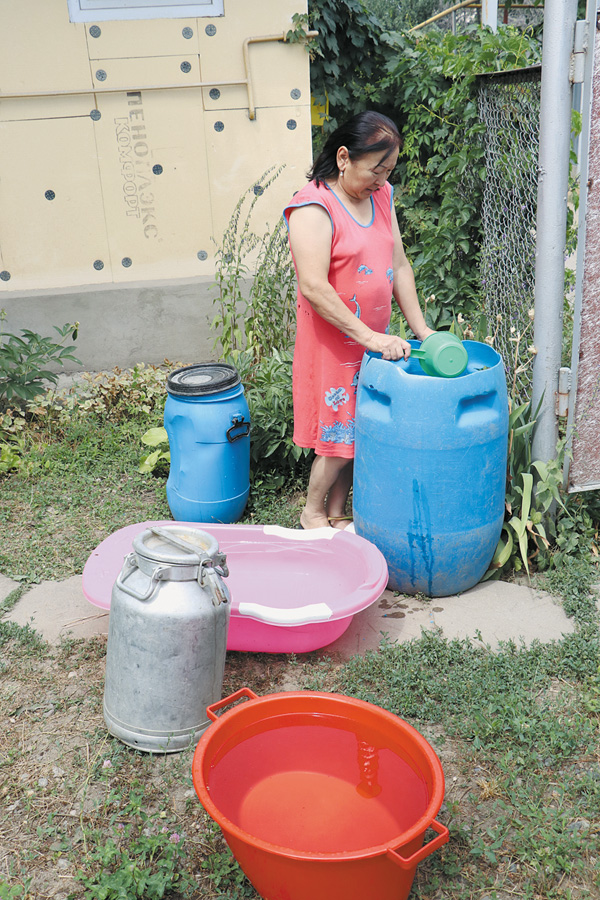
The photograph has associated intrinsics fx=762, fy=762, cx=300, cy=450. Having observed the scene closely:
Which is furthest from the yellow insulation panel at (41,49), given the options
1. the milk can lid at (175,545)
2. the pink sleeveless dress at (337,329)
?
the milk can lid at (175,545)

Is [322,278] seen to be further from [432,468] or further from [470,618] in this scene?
[470,618]

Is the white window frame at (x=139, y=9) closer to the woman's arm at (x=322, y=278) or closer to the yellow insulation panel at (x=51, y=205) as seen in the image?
the yellow insulation panel at (x=51, y=205)

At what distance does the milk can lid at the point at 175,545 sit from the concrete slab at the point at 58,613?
79 centimetres

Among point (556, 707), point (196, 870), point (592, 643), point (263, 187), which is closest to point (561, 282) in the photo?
point (592, 643)

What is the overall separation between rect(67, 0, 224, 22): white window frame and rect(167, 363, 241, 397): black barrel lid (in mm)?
2560

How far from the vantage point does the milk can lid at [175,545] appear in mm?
2115

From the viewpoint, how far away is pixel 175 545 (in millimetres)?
2217

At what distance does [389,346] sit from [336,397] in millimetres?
403

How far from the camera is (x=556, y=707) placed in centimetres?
239

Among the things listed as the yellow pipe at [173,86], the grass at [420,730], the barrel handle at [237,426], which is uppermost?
the yellow pipe at [173,86]

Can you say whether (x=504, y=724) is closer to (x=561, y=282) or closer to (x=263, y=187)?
(x=561, y=282)

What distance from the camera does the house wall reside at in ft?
15.8

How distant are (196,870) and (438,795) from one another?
683 millimetres

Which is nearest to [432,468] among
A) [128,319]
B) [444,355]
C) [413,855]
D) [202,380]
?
[444,355]
